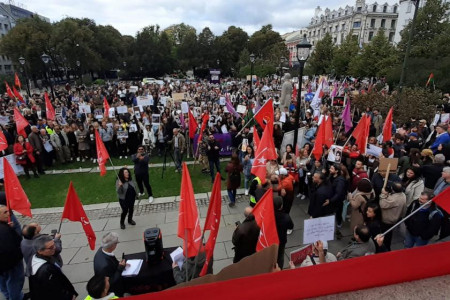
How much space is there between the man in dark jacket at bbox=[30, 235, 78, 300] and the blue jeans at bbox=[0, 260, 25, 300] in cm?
159

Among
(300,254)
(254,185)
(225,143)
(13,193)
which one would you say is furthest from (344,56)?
(13,193)

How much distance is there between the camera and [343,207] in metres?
7.15

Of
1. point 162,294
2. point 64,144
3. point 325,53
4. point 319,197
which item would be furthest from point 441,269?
point 325,53

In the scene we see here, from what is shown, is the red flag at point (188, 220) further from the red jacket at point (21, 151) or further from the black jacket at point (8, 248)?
the red jacket at point (21, 151)

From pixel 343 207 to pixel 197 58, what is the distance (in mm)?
62885

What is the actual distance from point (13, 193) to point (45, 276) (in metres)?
2.39

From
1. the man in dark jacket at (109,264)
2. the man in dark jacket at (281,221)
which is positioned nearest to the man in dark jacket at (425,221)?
the man in dark jacket at (281,221)

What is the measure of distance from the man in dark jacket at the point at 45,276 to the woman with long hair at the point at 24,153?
26.6 feet

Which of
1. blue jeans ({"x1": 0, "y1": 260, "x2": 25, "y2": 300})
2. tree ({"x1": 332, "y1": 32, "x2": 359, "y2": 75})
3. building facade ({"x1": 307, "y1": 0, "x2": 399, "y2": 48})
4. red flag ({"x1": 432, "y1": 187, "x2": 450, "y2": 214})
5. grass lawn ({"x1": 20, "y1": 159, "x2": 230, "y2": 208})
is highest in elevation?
building facade ({"x1": 307, "y1": 0, "x2": 399, "y2": 48})

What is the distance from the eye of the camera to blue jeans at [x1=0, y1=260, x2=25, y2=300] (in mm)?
4816

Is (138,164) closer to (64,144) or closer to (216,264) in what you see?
(216,264)

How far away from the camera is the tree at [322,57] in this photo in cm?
4769

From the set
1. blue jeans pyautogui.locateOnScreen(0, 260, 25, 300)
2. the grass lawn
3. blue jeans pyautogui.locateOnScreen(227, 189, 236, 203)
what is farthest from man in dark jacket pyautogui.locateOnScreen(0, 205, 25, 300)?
blue jeans pyautogui.locateOnScreen(227, 189, 236, 203)

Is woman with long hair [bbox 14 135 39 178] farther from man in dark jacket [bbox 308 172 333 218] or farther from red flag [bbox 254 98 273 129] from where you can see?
man in dark jacket [bbox 308 172 333 218]
